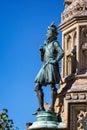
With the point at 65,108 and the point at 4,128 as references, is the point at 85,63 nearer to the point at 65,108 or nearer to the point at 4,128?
the point at 65,108

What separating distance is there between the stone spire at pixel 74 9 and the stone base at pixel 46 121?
353 cm

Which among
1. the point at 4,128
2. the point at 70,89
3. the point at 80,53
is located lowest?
the point at 4,128

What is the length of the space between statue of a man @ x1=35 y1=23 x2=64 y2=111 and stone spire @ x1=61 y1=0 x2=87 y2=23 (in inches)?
39.8

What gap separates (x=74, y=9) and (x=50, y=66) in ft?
7.51

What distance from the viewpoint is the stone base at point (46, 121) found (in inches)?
634

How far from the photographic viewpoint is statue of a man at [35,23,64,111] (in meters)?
17.0

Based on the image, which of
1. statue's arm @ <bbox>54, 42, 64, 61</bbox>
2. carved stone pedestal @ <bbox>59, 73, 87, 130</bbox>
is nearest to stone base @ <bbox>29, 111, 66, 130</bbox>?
carved stone pedestal @ <bbox>59, 73, 87, 130</bbox>

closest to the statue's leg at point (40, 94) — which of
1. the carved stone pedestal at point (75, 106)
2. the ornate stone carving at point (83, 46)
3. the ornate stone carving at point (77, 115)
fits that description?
the carved stone pedestal at point (75, 106)

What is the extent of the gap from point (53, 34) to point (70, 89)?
1.82 metres

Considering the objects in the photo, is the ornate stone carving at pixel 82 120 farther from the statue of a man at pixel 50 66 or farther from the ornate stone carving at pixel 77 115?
the statue of a man at pixel 50 66

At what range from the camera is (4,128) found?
2388cm

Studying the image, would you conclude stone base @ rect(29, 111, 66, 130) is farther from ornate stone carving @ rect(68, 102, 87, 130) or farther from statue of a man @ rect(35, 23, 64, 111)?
ornate stone carving @ rect(68, 102, 87, 130)

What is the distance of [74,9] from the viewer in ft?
60.0

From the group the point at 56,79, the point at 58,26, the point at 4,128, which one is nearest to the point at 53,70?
the point at 56,79
